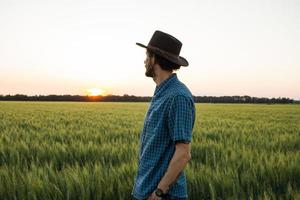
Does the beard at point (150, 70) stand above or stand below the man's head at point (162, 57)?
below

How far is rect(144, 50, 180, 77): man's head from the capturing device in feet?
9.39

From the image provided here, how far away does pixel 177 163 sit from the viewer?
261cm

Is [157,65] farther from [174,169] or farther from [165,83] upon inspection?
[174,169]

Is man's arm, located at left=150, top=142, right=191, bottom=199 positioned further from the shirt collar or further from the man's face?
the man's face

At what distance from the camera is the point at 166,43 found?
289 centimetres

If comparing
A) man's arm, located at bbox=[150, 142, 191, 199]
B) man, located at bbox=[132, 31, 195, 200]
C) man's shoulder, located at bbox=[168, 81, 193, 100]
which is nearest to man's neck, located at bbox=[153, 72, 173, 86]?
man, located at bbox=[132, 31, 195, 200]

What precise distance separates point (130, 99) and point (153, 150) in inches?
4140

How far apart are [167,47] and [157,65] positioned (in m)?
0.14

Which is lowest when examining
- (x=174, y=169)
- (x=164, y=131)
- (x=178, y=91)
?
(x=174, y=169)

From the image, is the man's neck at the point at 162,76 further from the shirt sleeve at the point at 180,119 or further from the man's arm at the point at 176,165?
the man's arm at the point at 176,165

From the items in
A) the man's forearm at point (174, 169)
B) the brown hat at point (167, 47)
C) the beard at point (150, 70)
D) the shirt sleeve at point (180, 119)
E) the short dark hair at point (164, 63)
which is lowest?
the man's forearm at point (174, 169)

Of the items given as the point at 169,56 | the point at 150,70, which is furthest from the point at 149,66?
the point at 169,56

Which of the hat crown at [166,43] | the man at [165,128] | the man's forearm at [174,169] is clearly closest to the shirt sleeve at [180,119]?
the man at [165,128]

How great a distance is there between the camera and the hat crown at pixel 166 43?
2.87 m
